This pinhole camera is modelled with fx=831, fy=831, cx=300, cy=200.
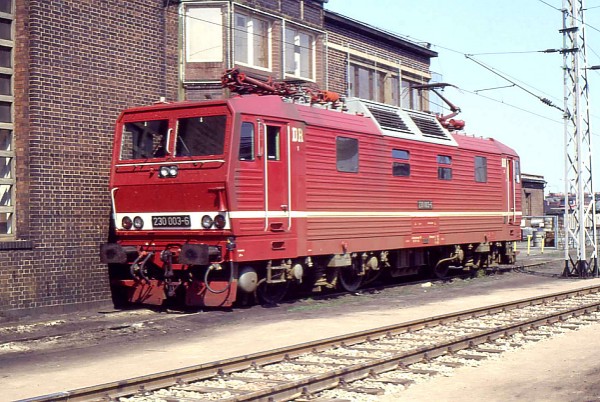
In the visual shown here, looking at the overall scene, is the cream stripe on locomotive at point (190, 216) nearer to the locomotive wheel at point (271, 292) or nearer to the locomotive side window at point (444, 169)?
the locomotive wheel at point (271, 292)

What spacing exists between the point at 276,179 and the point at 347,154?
8.19 feet

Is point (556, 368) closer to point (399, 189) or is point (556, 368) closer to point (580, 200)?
point (399, 189)

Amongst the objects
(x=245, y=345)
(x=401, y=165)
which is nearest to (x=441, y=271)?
(x=401, y=165)

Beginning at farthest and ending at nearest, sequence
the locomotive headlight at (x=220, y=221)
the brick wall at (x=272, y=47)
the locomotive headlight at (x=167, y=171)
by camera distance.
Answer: the brick wall at (x=272, y=47) < the locomotive headlight at (x=167, y=171) < the locomotive headlight at (x=220, y=221)

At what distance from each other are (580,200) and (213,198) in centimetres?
1221

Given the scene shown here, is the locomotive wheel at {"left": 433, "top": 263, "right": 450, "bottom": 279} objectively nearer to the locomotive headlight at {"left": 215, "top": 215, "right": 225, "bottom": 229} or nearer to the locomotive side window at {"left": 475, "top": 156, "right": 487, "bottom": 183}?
the locomotive side window at {"left": 475, "top": 156, "right": 487, "bottom": 183}

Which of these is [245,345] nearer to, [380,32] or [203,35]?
[203,35]

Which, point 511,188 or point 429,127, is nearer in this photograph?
point 429,127

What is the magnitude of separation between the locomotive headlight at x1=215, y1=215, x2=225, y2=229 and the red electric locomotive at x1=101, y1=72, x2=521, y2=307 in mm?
24

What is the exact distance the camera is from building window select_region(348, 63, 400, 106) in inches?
969

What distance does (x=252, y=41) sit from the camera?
62.4ft

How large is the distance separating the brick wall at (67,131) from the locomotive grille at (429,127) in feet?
21.5

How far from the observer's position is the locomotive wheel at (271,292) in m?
15.2

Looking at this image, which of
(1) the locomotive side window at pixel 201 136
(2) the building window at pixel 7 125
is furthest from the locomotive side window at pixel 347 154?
(2) the building window at pixel 7 125
